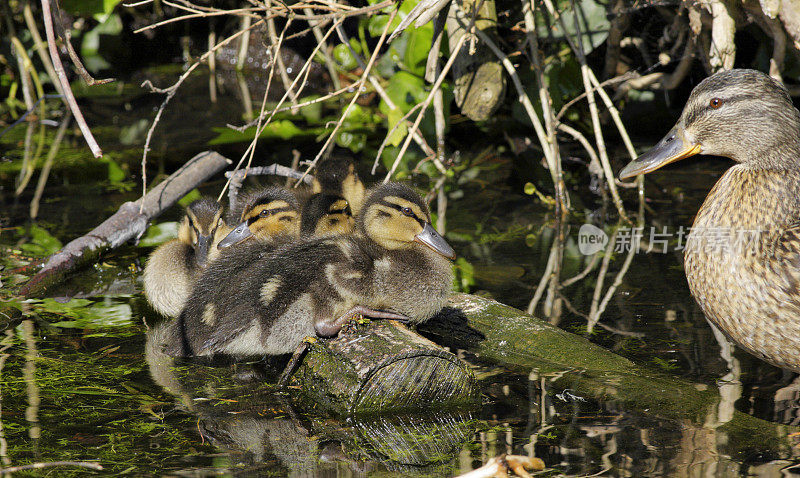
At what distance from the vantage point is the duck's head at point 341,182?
13.8ft

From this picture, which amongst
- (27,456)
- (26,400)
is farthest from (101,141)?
(27,456)

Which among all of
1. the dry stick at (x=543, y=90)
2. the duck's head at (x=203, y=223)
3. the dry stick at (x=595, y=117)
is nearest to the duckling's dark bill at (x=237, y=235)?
the duck's head at (x=203, y=223)

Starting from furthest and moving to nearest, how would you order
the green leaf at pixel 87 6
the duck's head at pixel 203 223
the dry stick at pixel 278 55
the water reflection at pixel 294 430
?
the green leaf at pixel 87 6, the dry stick at pixel 278 55, the duck's head at pixel 203 223, the water reflection at pixel 294 430

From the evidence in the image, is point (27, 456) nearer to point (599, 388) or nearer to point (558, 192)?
point (599, 388)

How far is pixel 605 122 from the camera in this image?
252 inches

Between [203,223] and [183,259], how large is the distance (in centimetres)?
18

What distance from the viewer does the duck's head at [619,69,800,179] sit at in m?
3.09

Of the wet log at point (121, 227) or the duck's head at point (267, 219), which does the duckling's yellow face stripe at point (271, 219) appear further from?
the wet log at point (121, 227)

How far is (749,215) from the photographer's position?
9.87 feet

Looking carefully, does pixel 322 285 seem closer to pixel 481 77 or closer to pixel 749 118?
pixel 749 118

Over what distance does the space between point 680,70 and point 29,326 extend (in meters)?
4.07

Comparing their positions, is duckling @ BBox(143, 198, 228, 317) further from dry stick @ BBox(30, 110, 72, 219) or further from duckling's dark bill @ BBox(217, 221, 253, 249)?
dry stick @ BBox(30, 110, 72, 219)

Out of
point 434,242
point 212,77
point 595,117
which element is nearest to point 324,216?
point 434,242

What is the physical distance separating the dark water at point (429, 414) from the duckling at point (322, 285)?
159mm
